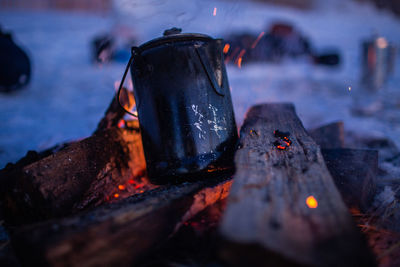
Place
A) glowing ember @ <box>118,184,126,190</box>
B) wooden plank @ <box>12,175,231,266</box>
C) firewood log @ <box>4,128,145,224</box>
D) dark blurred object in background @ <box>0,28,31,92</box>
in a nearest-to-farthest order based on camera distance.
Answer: wooden plank @ <box>12,175,231,266</box> → firewood log @ <box>4,128,145,224</box> → glowing ember @ <box>118,184,126,190</box> → dark blurred object in background @ <box>0,28,31,92</box>

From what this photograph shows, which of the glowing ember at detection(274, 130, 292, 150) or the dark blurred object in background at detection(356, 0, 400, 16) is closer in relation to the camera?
the glowing ember at detection(274, 130, 292, 150)

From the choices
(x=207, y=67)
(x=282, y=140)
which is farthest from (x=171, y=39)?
(x=282, y=140)

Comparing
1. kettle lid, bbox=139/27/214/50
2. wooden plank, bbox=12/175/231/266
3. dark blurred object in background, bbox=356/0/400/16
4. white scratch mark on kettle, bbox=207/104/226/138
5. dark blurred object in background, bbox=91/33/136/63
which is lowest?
wooden plank, bbox=12/175/231/266

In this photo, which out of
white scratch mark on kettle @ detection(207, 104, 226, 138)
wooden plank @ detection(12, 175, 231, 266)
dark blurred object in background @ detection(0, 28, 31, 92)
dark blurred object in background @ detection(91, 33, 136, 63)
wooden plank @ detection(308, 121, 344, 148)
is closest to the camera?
wooden plank @ detection(12, 175, 231, 266)

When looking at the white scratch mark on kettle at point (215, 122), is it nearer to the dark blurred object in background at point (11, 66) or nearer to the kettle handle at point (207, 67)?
the kettle handle at point (207, 67)

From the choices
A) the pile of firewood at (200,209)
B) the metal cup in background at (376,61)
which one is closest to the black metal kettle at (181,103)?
the pile of firewood at (200,209)

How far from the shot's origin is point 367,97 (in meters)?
4.99

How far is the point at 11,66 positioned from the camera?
13.2 feet

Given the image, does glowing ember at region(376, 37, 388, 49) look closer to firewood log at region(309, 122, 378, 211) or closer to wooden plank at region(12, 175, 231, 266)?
firewood log at region(309, 122, 378, 211)

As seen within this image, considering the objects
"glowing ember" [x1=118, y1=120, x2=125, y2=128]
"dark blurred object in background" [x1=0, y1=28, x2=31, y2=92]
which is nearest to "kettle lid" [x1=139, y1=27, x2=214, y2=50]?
"glowing ember" [x1=118, y1=120, x2=125, y2=128]

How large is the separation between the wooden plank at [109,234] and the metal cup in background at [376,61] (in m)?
6.28

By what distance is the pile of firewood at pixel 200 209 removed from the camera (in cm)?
78

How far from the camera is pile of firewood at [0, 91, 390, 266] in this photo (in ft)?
2.54

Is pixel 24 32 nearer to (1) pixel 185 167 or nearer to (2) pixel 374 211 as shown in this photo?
(1) pixel 185 167
